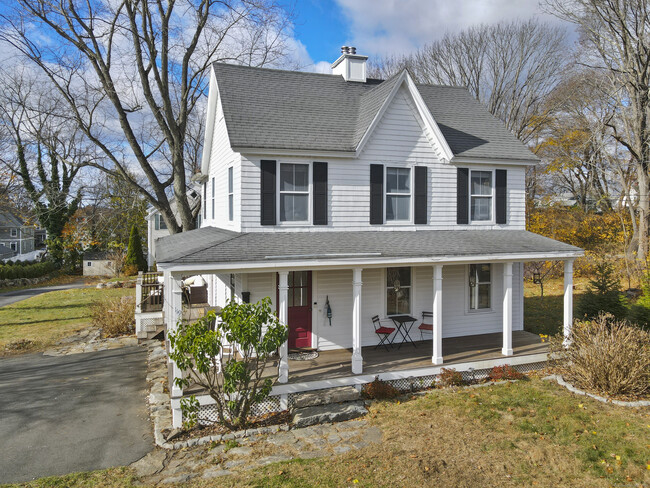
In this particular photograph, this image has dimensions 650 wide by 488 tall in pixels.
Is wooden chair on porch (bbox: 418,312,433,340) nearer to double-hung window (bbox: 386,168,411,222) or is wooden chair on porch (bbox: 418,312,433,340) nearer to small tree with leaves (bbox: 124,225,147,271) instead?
double-hung window (bbox: 386,168,411,222)

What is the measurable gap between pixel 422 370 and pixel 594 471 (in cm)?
410

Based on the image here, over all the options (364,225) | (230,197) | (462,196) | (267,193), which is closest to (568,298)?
Answer: (462,196)

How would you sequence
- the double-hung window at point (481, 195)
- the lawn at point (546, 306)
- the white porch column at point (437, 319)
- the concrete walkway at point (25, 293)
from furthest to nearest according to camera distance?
1. the concrete walkway at point (25, 293)
2. the lawn at point (546, 306)
3. the double-hung window at point (481, 195)
4. the white porch column at point (437, 319)

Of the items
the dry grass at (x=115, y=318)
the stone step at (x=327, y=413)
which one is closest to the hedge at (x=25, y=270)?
the dry grass at (x=115, y=318)

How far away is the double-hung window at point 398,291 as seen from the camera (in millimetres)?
12633

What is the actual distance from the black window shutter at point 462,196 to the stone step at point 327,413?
261 inches

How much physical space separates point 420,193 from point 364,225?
1.93m

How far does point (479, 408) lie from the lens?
30.2 ft

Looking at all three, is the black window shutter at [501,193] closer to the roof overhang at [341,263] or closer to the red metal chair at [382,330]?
the roof overhang at [341,263]

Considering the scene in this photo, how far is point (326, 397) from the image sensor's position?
9.45 metres

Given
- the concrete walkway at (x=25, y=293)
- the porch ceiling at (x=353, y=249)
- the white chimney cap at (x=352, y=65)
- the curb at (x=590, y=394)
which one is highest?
the white chimney cap at (x=352, y=65)

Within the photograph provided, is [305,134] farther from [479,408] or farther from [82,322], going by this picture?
[82,322]

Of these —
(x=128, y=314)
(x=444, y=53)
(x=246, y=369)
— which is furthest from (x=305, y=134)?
(x=444, y=53)

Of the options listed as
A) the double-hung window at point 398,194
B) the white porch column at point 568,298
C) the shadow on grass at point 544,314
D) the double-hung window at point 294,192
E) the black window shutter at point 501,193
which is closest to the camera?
A: the double-hung window at point 294,192
